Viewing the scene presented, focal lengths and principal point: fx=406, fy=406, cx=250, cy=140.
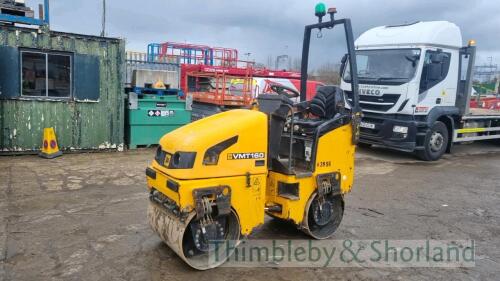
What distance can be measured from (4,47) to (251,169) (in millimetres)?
Result: 7287

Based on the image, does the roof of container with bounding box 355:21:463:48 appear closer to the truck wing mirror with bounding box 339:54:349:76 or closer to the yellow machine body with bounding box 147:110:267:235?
the truck wing mirror with bounding box 339:54:349:76

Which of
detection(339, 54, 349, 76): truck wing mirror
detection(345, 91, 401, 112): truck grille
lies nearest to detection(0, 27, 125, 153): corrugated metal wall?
detection(339, 54, 349, 76): truck wing mirror

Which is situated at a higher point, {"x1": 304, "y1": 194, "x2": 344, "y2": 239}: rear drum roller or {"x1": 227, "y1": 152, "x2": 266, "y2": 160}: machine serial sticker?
{"x1": 227, "y1": 152, "x2": 266, "y2": 160}: machine serial sticker

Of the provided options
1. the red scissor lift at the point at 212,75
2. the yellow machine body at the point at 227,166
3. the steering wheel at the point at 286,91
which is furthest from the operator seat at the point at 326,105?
the red scissor lift at the point at 212,75

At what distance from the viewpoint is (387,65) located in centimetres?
995

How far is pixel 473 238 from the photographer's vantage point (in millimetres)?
5047

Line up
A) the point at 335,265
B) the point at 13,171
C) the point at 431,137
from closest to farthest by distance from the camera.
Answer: the point at 335,265 → the point at 13,171 → the point at 431,137

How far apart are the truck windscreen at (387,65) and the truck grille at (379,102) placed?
0.36m

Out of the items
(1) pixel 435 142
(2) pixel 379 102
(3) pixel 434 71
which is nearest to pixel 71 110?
(2) pixel 379 102

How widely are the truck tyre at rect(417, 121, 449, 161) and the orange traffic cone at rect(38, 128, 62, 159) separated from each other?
28.6 feet

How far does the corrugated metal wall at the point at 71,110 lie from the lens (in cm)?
876

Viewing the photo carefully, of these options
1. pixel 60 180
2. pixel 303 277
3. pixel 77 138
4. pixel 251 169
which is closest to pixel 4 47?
pixel 77 138

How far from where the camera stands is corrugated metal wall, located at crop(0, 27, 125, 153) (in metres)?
8.76

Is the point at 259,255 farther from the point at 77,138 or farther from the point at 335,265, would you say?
the point at 77,138
